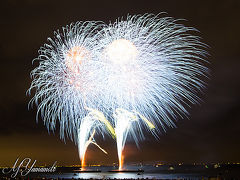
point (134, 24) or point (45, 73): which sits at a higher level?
point (134, 24)

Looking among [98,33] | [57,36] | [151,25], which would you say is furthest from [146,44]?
[57,36]

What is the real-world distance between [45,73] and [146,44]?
13.6 metres

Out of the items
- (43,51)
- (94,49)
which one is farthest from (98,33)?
(43,51)

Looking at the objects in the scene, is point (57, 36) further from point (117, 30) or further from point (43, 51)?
point (117, 30)

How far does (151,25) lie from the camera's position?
116 feet

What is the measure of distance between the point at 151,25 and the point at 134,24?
206cm

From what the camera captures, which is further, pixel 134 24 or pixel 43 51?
pixel 43 51

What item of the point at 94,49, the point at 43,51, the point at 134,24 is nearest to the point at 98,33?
the point at 94,49

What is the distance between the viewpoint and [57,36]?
1464 inches

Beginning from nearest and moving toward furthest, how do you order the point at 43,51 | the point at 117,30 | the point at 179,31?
the point at 179,31
the point at 117,30
the point at 43,51

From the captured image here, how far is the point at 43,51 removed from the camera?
129 feet

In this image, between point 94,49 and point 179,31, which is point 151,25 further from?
point 94,49

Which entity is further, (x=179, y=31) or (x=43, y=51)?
(x=43, y=51)

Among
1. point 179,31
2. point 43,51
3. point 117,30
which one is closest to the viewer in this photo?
point 179,31
